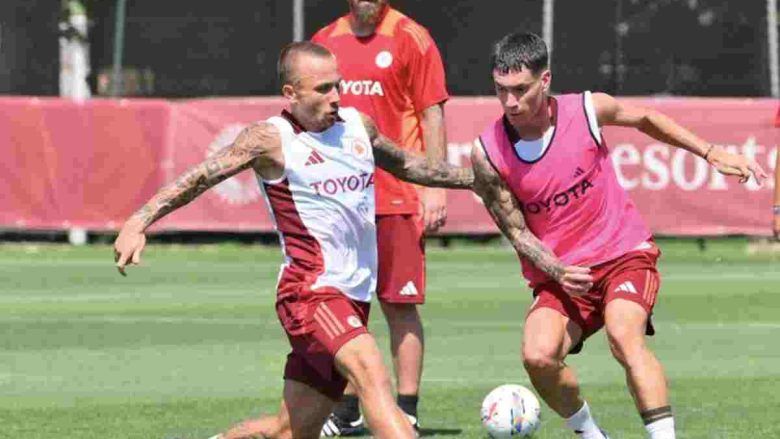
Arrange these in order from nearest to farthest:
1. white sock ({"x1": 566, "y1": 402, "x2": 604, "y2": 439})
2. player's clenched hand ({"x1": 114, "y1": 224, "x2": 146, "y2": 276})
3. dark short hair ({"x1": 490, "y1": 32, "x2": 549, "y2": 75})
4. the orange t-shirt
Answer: player's clenched hand ({"x1": 114, "y1": 224, "x2": 146, "y2": 276}), dark short hair ({"x1": 490, "y1": 32, "x2": 549, "y2": 75}), white sock ({"x1": 566, "y1": 402, "x2": 604, "y2": 439}), the orange t-shirt

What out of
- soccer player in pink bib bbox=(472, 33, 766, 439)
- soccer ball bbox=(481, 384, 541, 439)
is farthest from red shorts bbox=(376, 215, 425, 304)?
soccer player in pink bib bbox=(472, 33, 766, 439)

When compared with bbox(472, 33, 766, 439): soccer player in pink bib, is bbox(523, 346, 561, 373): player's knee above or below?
below

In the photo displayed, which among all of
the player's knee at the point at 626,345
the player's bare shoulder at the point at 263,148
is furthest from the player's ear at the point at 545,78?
the player's bare shoulder at the point at 263,148

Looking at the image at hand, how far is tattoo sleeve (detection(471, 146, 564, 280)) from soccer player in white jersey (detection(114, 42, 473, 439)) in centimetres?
80

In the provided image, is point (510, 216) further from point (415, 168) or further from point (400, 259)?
point (400, 259)

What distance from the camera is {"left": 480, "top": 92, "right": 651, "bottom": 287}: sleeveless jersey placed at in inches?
349

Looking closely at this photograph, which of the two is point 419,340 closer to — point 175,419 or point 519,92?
point 175,419

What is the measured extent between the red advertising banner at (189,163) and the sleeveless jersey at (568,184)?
44.5 ft

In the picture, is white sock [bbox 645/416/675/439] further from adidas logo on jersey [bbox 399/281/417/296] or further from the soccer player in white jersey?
adidas logo on jersey [bbox 399/281/417/296]

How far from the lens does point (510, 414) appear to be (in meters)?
9.72

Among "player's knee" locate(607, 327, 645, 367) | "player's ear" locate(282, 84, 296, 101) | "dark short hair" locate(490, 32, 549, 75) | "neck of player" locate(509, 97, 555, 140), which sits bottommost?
"player's knee" locate(607, 327, 645, 367)

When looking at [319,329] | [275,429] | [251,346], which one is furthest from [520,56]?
[251,346]

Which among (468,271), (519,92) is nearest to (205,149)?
(468,271)

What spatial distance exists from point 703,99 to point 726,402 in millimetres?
11848
